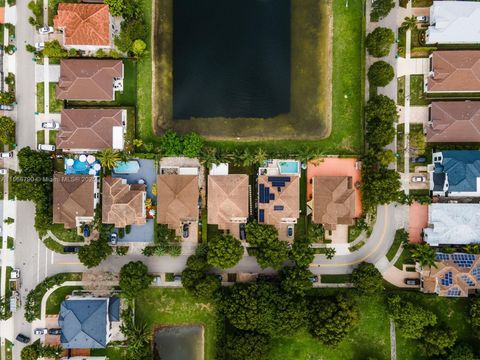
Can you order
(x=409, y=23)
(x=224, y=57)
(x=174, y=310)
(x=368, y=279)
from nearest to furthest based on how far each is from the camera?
(x=368, y=279), (x=409, y=23), (x=174, y=310), (x=224, y=57)

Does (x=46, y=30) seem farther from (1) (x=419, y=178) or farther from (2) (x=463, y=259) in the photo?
(2) (x=463, y=259)

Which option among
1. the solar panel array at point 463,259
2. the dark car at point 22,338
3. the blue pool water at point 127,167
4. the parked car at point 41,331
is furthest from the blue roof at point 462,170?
the dark car at point 22,338

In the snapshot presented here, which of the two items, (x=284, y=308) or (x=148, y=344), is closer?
(x=284, y=308)

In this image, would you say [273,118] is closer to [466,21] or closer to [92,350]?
[466,21]

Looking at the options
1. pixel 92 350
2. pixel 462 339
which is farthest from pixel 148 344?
pixel 462 339

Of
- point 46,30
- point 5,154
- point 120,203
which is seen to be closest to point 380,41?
point 120,203
